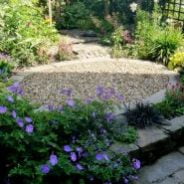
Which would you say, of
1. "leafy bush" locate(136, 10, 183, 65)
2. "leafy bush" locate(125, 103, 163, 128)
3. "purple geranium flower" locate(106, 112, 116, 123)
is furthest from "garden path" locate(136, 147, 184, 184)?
"leafy bush" locate(136, 10, 183, 65)

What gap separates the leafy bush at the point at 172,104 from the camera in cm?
478

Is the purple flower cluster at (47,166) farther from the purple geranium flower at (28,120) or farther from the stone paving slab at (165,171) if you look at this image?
the stone paving slab at (165,171)

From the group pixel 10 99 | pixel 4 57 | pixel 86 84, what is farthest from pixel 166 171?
pixel 4 57

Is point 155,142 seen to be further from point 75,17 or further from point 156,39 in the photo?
point 75,17

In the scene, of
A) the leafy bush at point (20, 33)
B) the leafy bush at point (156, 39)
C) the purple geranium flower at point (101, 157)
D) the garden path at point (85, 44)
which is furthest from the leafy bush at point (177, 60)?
the purple geranium flower at point (101, 157)

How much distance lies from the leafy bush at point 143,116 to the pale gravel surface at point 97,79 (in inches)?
41.8

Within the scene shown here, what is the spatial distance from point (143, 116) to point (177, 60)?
2617mm

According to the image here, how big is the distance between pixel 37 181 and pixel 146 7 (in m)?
7.18

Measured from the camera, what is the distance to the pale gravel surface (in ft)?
19.4

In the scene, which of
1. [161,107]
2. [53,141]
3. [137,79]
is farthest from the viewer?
[137,79]

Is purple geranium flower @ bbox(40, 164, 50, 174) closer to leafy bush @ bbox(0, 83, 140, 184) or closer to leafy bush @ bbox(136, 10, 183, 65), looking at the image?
leafy bush @ bbox(0, 83, 140, 184)

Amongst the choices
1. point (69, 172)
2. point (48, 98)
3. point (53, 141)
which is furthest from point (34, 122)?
point (48, 98)

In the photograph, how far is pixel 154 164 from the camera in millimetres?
4152

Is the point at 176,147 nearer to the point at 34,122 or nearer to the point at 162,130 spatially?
the point at 162,130
